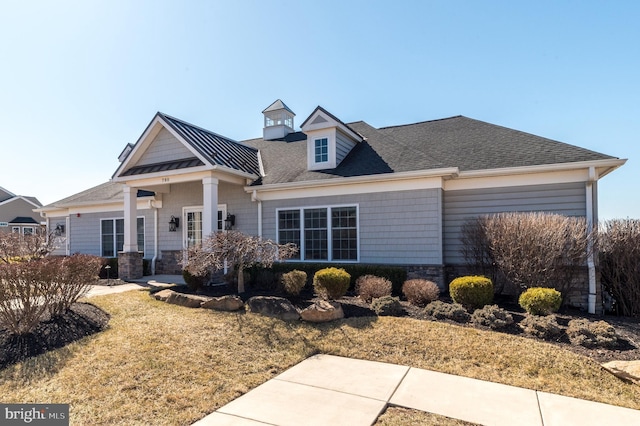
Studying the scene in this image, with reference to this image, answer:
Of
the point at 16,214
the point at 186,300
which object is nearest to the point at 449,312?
the point at 186,300

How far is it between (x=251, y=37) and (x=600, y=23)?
943cm

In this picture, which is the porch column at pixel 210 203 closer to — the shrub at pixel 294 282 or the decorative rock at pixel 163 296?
the decorative rock at pixel 163 296

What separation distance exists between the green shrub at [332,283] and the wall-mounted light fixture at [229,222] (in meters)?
5.45

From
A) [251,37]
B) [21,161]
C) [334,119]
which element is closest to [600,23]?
[334,119]

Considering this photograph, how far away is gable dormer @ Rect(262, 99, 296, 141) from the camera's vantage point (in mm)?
16578

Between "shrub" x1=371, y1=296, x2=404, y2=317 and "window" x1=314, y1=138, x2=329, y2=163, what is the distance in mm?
5886

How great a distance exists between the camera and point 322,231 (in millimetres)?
11602

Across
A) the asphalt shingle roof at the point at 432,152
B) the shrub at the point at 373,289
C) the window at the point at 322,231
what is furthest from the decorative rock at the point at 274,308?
the asphalt shingle roof at the point at 432,152

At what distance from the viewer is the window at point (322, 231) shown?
11.2 meters

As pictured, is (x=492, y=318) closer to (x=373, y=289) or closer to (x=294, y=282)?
(x=373, y=289)

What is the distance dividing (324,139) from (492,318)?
7731 mm

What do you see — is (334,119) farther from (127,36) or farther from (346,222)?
(127,36)

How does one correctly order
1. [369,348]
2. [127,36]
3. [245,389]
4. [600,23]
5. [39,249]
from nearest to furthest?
[245,389]
[369,348]
[600,23]
[127,36]
[39,249]

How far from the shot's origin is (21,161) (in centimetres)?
1573
